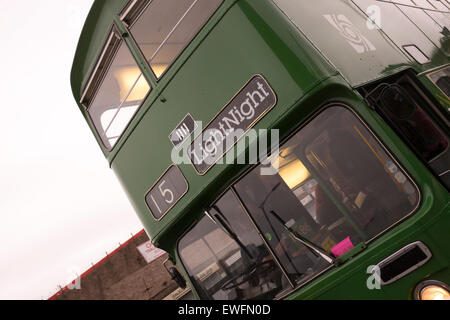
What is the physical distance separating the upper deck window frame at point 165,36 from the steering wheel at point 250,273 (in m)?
1.71

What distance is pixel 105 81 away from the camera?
11.9ft

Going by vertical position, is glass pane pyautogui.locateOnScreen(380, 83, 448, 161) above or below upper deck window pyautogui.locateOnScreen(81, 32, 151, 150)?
below

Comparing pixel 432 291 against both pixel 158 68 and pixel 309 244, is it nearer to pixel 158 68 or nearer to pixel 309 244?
pixel 309 244

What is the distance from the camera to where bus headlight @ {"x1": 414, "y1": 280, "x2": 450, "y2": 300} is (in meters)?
1.99

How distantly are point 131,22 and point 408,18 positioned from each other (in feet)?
9.59

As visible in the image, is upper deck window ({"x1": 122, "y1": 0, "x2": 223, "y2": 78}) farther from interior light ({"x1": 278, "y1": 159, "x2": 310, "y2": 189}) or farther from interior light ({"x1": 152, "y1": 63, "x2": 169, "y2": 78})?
interior light ({"x1": 278, "y1": 159, "x2": 310, "y2": 189})

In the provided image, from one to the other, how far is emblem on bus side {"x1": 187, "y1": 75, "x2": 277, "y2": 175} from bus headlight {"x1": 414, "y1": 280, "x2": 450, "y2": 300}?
1401 mm

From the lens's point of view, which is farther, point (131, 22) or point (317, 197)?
point (131, 22)

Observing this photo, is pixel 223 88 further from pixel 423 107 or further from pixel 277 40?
pixel 423 107

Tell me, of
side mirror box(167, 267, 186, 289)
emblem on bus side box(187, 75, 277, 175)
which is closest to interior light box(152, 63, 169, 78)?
emblem on bus side box(187, 75, 277, 175)

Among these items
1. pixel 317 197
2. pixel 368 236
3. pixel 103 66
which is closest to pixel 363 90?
pixel 317 197

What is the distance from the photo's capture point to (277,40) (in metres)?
2.32

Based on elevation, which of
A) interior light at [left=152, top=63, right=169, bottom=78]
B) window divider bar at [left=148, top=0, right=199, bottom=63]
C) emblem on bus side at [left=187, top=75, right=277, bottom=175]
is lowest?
emblem on bus side at [left=187, top=75, right=277, bottom=175]

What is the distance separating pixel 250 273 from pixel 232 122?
1.15 metres
